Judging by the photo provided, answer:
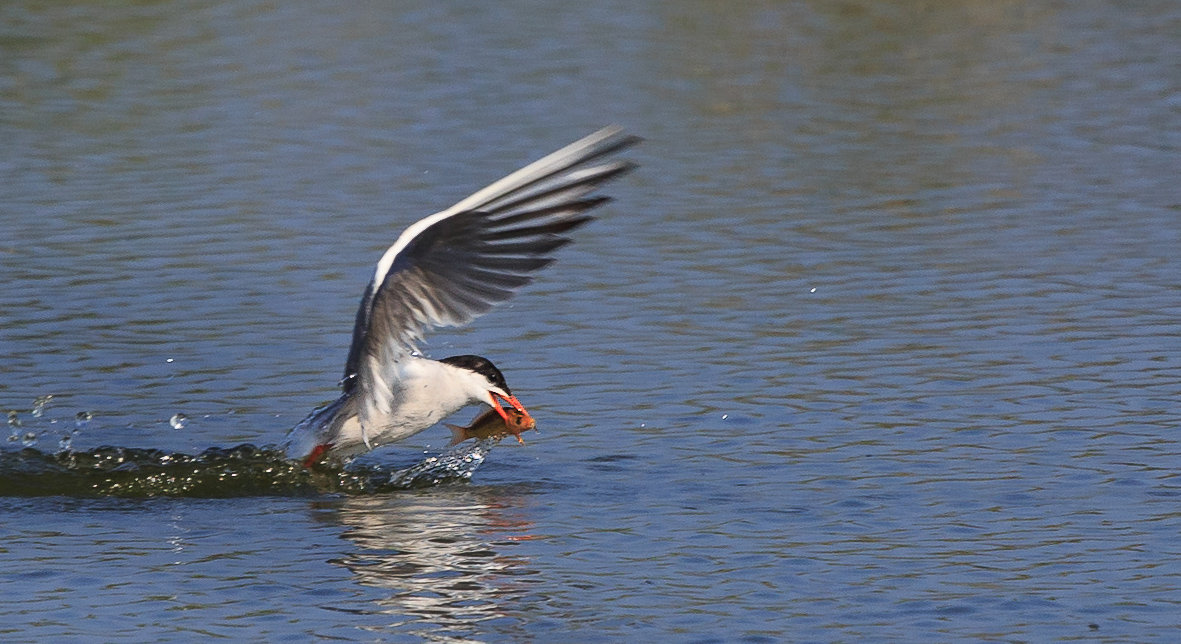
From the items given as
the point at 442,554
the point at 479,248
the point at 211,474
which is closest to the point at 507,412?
the point at 479,248

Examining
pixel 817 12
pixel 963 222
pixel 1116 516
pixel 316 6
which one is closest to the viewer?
pixel 1116 516

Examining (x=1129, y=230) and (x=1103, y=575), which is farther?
(x=1129, y=230)

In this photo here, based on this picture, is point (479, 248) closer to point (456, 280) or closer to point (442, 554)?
point (456, 280)

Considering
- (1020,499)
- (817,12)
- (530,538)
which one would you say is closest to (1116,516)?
(1020,499)

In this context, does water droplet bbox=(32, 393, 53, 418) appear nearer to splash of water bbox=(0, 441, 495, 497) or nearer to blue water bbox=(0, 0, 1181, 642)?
blue water bbox=(0, 0, 1181, 642)

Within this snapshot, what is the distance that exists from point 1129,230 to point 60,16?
561 inches

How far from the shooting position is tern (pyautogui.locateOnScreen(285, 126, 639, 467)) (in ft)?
25.4

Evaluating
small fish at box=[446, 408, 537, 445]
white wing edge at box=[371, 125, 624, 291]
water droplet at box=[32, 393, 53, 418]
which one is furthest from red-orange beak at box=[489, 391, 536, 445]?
water droplet at box=[32, 393, 53, 418]

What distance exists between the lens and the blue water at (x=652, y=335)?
734cm

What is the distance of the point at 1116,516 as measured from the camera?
25.8 ft

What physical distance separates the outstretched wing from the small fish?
0.82 m

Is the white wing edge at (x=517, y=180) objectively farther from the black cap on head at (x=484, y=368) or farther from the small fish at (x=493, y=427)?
the small fish at (x=493, y=427)

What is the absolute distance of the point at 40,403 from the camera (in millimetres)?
10188

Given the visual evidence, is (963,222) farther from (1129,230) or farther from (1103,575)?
(1103,575)
